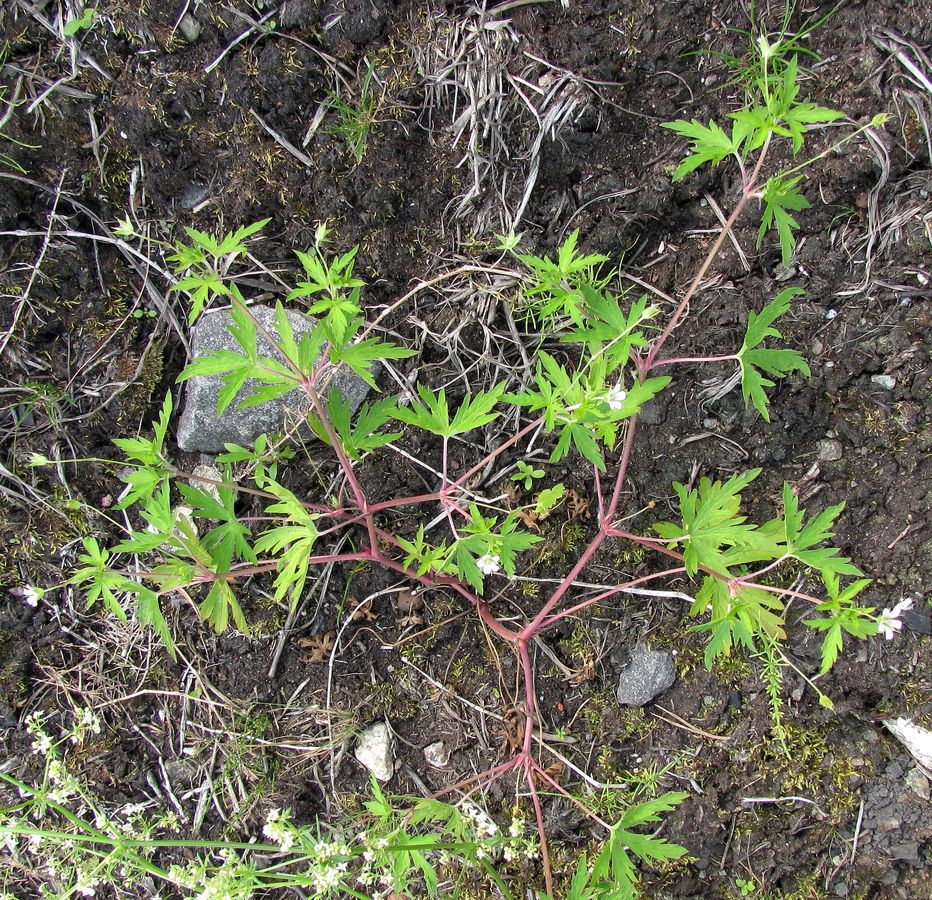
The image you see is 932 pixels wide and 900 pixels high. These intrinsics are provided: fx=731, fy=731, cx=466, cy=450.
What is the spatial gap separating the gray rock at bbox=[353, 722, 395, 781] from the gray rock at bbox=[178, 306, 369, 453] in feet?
4.99

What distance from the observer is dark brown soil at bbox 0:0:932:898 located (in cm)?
331

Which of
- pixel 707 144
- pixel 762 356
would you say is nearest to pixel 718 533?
pixel 762 356

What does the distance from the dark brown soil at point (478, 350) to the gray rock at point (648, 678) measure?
0.07 meters

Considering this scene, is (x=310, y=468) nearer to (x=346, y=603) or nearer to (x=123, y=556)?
(x=346, y=603)

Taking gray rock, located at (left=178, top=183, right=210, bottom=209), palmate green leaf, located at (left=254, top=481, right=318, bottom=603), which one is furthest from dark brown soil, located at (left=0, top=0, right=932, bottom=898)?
palmate green leaf, located at (left=254, top=481, right=318, bottom=603)

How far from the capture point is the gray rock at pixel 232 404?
11.5ft

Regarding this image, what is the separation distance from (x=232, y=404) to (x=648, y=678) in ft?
7.71

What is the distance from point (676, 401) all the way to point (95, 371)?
113 inches

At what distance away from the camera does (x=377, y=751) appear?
3486 mm

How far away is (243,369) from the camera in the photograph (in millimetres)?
2727

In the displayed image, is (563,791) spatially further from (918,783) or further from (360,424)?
(360,424)

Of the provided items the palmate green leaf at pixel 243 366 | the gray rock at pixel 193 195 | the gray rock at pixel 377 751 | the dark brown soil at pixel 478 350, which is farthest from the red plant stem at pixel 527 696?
the gray rock at pixel 193 195

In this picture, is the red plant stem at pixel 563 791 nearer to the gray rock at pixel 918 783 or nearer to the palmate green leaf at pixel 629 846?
the palmate green leaf at pixel 629 846

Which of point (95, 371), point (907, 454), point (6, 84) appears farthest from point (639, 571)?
point (6, 84)
